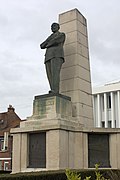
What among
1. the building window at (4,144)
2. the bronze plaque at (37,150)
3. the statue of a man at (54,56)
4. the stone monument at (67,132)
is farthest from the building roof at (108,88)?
the bronze plaque at (37,150)

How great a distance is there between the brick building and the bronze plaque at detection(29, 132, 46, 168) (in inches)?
1240

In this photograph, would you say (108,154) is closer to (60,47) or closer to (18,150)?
(18,150)

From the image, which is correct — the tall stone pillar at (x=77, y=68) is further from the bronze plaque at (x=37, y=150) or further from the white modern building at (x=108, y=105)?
the white modern building at (x=108, y=105)

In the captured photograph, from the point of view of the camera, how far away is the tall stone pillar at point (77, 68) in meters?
13.3

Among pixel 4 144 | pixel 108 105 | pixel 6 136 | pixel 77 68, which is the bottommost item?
pixel 4 144

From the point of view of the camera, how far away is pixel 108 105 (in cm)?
5256

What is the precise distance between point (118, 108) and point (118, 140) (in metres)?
37.5

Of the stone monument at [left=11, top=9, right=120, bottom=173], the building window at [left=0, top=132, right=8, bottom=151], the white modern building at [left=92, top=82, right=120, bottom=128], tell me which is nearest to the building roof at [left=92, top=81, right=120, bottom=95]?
the white modern building at [left=92, top=82, right=120, bottom=128]

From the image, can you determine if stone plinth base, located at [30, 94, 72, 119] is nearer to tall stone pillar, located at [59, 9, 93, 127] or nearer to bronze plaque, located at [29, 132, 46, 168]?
tall stone pillar, located at [59, 9, 93, 127]

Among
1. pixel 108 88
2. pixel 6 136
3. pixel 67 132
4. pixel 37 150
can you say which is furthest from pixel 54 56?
pixel 108 88

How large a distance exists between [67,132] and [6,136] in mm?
33491

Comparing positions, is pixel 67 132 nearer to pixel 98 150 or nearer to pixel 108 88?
pixel 98 150

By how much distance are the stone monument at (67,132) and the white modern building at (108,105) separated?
3647cm

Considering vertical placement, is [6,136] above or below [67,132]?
below
